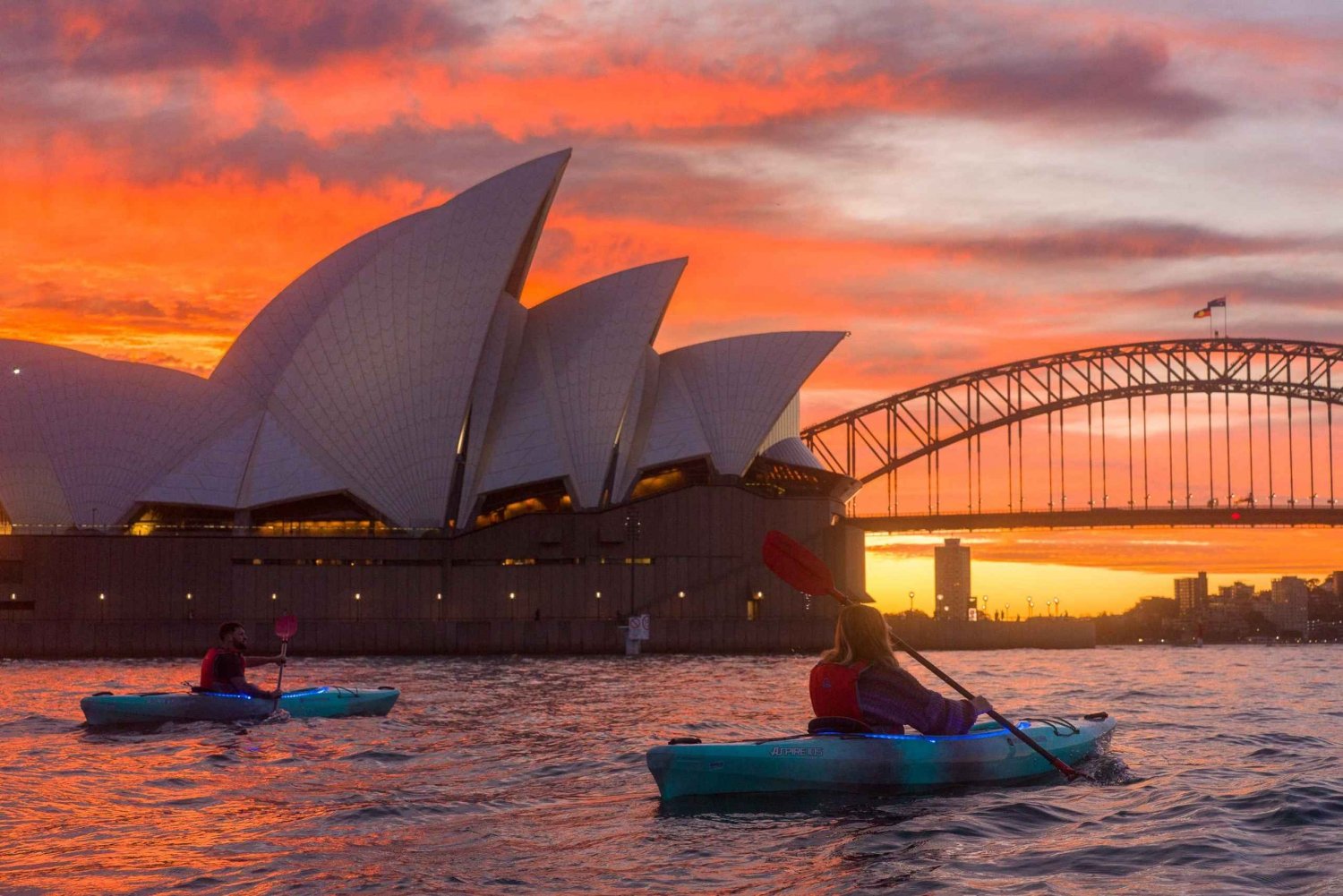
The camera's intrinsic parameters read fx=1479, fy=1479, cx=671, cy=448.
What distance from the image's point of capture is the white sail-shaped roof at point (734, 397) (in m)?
82.2

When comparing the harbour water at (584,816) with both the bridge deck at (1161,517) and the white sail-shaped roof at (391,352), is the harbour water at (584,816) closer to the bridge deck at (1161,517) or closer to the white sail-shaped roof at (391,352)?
the white sail-shaped roof at (391,352)

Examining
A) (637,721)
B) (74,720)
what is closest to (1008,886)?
(637,721)

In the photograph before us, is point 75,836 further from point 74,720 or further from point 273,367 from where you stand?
point 273,367

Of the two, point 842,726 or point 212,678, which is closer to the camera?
point 842,726

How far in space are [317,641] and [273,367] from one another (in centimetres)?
1505

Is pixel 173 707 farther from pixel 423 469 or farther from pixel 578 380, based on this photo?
pixel 578 380

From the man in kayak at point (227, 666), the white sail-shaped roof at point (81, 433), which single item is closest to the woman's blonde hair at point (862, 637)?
the man in kayak at point (227, 666)

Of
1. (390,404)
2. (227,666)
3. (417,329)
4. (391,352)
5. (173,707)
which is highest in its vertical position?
(417,329)

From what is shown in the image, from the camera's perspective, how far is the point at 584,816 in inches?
707

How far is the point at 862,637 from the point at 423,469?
6240cm

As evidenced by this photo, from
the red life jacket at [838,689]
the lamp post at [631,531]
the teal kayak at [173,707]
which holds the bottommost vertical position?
the teal kayak at [173,707]

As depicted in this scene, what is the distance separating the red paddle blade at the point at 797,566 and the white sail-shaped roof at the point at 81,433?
6589cm

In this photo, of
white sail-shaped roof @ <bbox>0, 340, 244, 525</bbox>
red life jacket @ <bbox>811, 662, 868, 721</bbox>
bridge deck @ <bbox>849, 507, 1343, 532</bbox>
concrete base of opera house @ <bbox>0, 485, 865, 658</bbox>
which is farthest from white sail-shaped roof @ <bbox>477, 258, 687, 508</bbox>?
red life jacket @ <bbox>811, 662, 868, 721</bbox>

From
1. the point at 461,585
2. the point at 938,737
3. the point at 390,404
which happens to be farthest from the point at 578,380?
the point at 938,737
